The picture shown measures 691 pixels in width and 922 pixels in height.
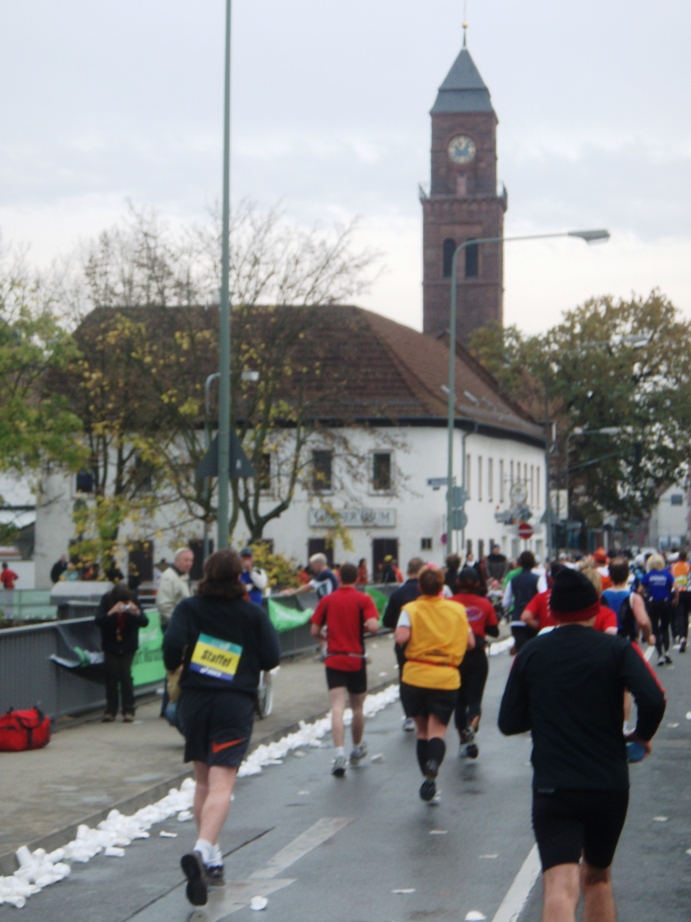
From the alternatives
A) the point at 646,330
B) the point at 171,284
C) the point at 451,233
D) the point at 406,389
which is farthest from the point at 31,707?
the point at 451,233

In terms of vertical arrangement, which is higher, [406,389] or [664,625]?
[406,389]

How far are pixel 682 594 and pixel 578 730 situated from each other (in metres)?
21.0

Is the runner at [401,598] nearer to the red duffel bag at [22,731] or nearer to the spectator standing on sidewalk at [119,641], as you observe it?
the spectator standing on sidewalk at [119,641]

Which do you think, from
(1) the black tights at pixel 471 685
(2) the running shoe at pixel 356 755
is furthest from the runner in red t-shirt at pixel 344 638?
(1) the black tights at pixel 471 685

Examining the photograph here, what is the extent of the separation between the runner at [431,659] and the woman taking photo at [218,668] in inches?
116

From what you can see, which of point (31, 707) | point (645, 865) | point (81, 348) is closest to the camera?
point (645, 865)

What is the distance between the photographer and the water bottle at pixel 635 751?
18.3 ft

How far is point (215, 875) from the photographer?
7.54 meters

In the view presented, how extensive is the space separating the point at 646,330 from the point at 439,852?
202 ft

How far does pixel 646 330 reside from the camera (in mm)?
Answer: 68188

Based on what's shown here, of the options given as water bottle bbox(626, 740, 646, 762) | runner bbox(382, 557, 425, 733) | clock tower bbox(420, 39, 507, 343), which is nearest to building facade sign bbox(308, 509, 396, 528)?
clock tower bbox(420, 39, 507, 343)

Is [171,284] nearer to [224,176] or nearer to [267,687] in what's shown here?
[224,176]

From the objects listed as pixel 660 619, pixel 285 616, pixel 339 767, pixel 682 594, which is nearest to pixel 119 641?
pixel 339 767

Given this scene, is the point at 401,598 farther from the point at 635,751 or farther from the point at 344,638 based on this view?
the point at 635,751
